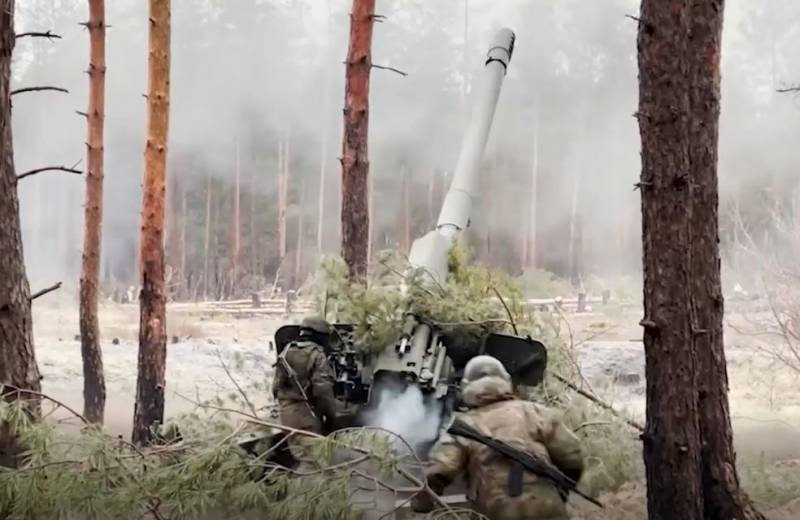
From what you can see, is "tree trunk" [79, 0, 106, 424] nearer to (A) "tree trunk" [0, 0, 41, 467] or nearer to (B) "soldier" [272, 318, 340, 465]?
(B) "soldier" [272, 318, 340, 465]

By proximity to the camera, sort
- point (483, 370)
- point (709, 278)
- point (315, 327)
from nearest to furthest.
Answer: point (709, 278) → point (483, 370) → point (315, 327)

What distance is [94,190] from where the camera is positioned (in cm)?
730

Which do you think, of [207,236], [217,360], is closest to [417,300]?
[217,360]

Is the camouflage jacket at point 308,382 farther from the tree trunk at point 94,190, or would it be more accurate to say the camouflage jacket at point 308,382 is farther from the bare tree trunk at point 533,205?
the bare tree trunk at point 533,205

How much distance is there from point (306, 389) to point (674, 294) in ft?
6.42

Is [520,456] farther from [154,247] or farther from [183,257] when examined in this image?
[183,257]

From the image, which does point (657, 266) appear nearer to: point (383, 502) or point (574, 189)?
point (383, 502)

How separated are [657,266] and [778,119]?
13.7 feet

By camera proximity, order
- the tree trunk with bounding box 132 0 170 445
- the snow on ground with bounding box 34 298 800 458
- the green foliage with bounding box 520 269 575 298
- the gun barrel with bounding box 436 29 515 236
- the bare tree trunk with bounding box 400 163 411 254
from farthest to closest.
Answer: the bare tree trunk with bounding box 400 163 411 254, the green foliage with bounding box 520 269 575 298, the tree trunk with bounding box 132 0 170 445, the snow on ground with bounding box 34 298 800 458, the gun barrel with bounding box 436 29 515 236

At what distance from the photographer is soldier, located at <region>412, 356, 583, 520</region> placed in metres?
3.76

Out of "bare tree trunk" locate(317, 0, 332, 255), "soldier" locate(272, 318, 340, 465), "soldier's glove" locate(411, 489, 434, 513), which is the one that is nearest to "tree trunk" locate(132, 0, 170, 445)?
"bare tree trunk" locate(317, 0, 332, 255)

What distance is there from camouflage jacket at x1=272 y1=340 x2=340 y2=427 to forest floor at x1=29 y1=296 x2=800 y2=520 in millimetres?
1312

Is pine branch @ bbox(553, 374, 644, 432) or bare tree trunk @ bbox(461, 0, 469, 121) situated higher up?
bare tree trunk @ bbox(461, 0, 469, 121)

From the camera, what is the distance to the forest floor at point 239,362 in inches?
255
